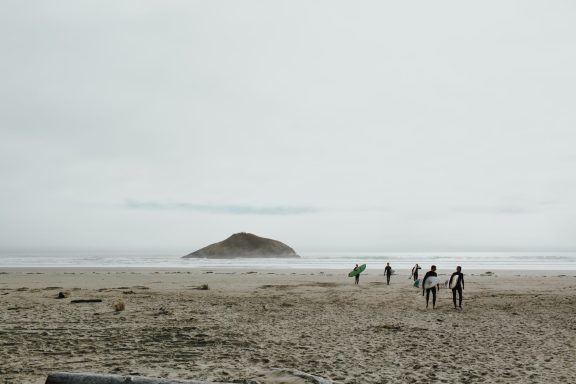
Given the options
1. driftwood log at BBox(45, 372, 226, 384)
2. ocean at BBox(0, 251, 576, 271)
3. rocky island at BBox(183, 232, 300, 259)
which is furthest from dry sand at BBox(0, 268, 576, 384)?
rocky island at BBox(183, 232, 300, 259)

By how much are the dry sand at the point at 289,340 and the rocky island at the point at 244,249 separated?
61.1 metres

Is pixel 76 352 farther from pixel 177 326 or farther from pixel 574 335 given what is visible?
pixel 574 335

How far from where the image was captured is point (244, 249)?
80375 mm

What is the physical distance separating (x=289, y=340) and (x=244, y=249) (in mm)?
70325

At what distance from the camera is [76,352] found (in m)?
9.27

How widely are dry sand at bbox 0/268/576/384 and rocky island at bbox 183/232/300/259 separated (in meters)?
61.1

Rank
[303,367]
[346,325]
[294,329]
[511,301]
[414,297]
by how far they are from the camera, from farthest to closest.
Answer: [414,297]
[511,301]
[346,325]
[294,329]
[303,367]

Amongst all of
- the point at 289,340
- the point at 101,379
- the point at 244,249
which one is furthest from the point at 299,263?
the point at 101,379

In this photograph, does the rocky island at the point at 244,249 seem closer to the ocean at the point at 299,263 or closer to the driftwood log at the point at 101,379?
the ocean at the point at 299,263

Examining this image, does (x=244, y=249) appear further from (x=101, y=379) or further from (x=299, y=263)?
(x=101, y=379)

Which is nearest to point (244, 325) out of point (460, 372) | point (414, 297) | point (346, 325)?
point (346, 325)

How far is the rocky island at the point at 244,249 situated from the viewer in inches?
3127

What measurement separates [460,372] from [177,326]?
7811 mm

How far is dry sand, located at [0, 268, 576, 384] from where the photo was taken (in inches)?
318
